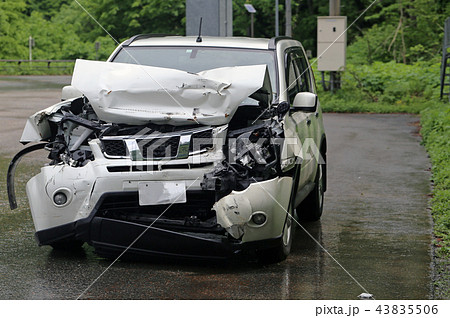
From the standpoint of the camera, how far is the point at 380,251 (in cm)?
761

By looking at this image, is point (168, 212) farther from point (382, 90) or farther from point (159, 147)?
point (382, 90)

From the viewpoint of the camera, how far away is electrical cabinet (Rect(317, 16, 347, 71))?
25.4 metres

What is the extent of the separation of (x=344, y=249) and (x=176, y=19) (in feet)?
181

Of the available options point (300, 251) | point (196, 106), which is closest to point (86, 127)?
point (196, 106)

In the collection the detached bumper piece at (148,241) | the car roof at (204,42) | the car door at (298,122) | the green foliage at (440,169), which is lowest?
the green foliage at (440,169)

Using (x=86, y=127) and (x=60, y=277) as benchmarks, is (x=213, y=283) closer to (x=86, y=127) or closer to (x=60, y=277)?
(x=60, y=277)

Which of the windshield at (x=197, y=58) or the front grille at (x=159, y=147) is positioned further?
the windshield at (x=197, y=58)

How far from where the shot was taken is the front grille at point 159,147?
655 cm

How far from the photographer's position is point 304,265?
22.9 feet

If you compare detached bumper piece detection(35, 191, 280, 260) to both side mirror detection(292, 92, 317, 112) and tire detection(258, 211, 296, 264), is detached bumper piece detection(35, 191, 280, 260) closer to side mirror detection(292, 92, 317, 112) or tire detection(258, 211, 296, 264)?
tire detection(258, 211, 296, 264)

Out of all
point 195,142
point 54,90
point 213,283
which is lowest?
point 54,90

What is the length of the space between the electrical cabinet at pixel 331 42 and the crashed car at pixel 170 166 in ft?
60.1

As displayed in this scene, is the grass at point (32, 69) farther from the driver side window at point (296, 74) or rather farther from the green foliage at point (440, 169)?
the driver side window at point (296, 74)

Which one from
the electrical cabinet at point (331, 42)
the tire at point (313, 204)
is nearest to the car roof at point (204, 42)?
the tire at point (313, 204)
